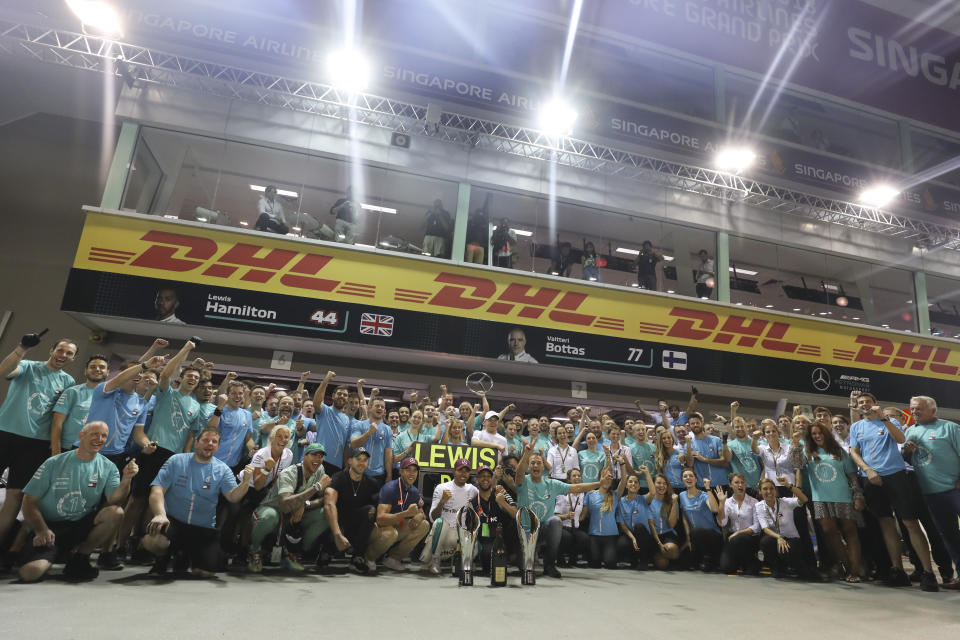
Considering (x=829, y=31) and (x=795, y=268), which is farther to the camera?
(x=795, y=268)

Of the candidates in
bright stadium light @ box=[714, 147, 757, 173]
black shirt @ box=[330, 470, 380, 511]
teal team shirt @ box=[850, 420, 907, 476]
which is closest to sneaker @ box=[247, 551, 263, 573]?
black shirt @ box=[330, 470, 380, 511]

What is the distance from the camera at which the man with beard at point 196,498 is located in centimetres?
496

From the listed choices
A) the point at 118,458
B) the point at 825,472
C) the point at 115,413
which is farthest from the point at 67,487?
the point at 825,472

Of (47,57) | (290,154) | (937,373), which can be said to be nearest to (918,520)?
(937,373)

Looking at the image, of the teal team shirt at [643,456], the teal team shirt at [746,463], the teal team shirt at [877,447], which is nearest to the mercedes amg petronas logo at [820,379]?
the teal team shirt at [746,463]

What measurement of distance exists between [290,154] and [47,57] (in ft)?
16.4

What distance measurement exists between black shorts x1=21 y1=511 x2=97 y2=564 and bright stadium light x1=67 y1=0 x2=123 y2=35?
872 cm

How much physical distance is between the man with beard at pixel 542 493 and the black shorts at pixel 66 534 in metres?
4.33

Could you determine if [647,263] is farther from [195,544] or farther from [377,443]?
[195,544]

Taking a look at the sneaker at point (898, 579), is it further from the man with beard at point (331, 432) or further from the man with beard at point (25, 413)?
the man with beard at point (25, 413)

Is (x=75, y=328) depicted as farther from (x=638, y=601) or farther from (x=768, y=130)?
(x=768, y=130)

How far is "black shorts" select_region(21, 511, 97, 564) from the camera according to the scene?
4453 millimetres

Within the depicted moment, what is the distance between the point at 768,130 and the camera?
12406mm

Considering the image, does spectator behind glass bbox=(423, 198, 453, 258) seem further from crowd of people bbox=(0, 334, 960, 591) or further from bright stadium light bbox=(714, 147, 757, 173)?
bright stadium light bbox=(714, 147, 757, 173)
